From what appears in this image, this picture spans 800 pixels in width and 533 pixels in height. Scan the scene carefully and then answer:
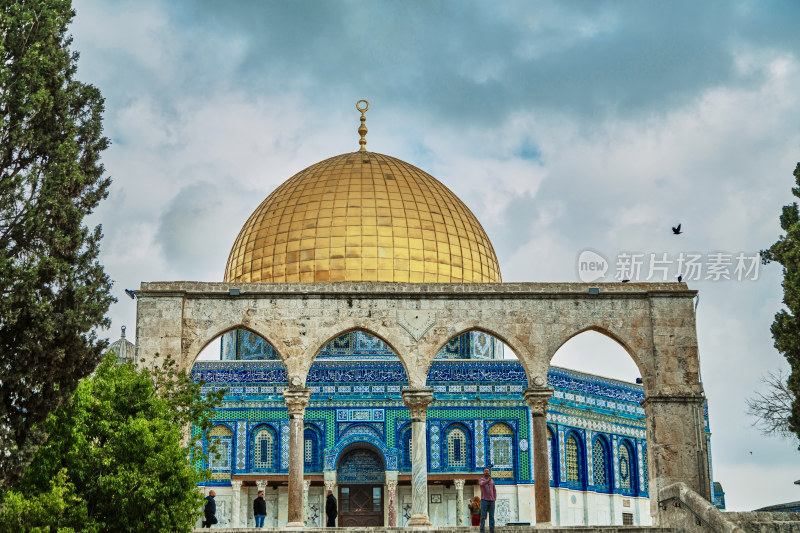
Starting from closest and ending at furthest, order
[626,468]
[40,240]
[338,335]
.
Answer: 1. [40,240]
2. [338,335]
3. [626,468]

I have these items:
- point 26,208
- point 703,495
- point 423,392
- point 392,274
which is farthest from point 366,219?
point 26,208

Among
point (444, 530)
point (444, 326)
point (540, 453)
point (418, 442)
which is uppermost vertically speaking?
point (444, 326)

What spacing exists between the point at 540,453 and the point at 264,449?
8.42 meters

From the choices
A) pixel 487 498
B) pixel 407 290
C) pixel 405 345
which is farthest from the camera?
pixel 407 290

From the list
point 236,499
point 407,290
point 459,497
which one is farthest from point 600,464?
point 407,290

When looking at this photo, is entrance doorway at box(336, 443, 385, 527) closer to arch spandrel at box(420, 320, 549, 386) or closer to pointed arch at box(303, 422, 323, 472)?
pointed arch at box(303, 422, 323, 472)

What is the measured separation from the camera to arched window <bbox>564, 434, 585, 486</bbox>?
2264 centimetres

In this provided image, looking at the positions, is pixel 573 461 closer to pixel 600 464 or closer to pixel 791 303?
pixel 600 464

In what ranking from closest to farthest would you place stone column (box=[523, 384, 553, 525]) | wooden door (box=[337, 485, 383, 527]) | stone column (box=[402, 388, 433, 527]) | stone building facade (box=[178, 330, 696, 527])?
1. stone column (box=[523, 384, 553, 525])
2. stone column (box=[402, 388, 433, 527])
3. wooden door (box=[337, 485, 383, 527])
4. stone building facade (box=[178, 330, 696, 527])

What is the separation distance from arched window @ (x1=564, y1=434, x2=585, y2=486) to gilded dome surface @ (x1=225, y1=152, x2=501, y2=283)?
13.4 feet

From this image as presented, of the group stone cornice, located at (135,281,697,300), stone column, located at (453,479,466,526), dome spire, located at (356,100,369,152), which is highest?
dome spire, located at (356,100,369,152)

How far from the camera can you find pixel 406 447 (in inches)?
855

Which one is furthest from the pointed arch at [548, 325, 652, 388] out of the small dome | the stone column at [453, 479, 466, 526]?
the small dome

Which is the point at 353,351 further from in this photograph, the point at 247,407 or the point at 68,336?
the point at 68,336
